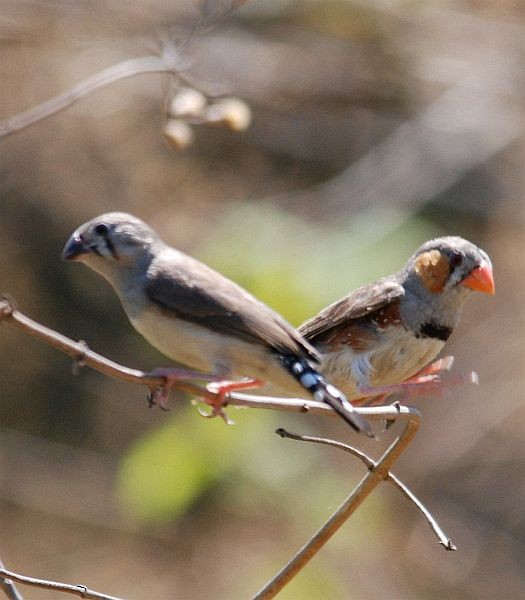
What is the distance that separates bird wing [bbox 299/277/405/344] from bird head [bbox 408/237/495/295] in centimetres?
12

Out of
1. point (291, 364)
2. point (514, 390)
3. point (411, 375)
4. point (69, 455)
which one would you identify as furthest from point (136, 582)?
point (291, 364)

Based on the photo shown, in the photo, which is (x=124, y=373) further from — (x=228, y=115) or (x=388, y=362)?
(x=388, y=362)

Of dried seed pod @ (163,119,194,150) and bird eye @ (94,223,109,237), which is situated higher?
dried seed pod @ (163,119,194,150)

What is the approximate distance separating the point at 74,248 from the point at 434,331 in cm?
139

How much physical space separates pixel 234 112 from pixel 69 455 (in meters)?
6.12

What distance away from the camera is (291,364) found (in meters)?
3.19

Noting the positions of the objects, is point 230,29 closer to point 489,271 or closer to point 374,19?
point 374,19

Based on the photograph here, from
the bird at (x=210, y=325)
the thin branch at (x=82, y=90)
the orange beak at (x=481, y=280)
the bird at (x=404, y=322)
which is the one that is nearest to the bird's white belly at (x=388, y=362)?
the bird at (x=404, y=322)

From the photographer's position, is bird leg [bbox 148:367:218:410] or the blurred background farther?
the blurred background

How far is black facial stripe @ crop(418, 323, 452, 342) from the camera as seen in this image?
3.93 metres

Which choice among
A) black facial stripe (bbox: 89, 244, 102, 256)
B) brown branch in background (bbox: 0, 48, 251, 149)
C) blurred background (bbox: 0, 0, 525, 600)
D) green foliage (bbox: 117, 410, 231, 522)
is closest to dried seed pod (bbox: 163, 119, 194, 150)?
brown branch in background (bbox: 0, 48, 251, 149)

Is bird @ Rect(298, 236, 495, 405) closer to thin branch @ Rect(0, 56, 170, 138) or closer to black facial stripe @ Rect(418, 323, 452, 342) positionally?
black facial stripe @ Rect(418, 323, 452, 342)

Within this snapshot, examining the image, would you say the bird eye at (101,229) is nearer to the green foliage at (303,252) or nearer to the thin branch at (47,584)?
the thin branch at (47,584)

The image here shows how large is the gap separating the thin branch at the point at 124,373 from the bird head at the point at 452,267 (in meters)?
1.07
